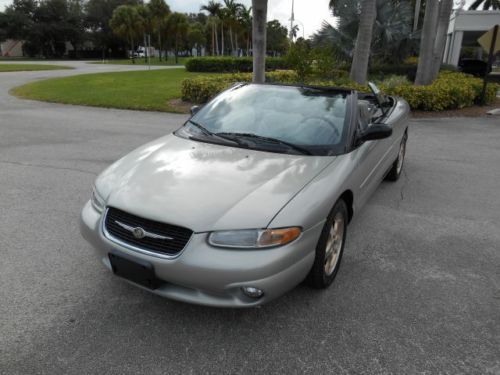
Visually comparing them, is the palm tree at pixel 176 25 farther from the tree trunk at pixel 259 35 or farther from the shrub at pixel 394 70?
the tree trunk at pixel 259 35

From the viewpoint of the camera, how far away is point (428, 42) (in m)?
12.4

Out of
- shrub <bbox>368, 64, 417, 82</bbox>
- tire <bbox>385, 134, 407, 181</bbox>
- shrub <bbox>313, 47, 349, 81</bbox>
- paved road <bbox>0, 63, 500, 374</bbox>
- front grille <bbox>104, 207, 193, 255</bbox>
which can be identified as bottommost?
paved road <bbox>0, 63, 500, 374</bbox>

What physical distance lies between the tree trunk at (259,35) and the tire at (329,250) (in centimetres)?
822

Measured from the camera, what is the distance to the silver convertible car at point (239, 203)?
2293 mm

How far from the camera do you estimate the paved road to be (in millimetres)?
2283

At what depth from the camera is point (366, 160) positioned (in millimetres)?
3574

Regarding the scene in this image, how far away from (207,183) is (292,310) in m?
1.04

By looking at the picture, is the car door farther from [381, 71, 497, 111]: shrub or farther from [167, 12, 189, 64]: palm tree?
[167, 12, 189, 64]: palm tree

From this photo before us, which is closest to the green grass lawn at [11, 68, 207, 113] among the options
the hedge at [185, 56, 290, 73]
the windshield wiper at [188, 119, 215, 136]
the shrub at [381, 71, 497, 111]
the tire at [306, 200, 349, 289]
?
the shrub at [381, 71, 497, 111]

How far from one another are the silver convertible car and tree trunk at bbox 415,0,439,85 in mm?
10343

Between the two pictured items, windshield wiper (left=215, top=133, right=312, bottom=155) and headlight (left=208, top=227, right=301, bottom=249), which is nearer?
headlight (left=208, top=227, right=301, bottom=249)

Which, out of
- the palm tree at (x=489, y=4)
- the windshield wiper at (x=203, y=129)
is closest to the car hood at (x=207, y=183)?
the windshield wiper at (x=203, y=129)

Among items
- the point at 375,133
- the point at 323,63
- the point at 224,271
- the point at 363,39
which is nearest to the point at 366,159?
the point at 375,133

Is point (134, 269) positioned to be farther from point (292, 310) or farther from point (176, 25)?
point (176, 25)
